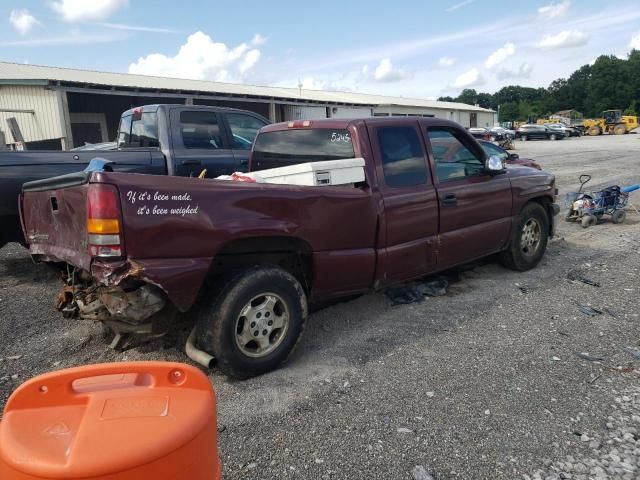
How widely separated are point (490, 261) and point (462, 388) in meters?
3.29

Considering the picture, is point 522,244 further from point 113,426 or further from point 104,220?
point 113,426

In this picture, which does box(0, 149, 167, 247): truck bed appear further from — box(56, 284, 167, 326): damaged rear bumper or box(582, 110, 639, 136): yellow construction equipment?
box(582, 110, 639, 136): yellow construction equipment

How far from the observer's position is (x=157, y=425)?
58.6 inches

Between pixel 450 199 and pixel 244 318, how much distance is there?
2.37m

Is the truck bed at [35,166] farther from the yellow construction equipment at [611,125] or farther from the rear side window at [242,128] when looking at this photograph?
the yellow construction equipment at [611,125]

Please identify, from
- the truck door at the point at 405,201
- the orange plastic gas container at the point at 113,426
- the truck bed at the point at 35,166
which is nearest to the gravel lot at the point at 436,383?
the truck door at the point at 405,201

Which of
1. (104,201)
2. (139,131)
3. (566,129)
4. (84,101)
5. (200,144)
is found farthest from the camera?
(566,129)

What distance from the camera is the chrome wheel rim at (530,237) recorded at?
591cm

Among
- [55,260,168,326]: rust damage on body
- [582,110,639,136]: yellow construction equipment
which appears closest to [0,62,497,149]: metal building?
[55,260,168,326]: rust damage on body

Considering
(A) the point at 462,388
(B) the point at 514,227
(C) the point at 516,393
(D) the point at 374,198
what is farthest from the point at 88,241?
(B) the point at 514,227

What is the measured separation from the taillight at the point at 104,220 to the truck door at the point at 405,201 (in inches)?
83.3

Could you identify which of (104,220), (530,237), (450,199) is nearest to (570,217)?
(530,237)

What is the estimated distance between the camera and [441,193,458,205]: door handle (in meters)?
4.72

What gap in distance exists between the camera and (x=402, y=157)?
448cm
